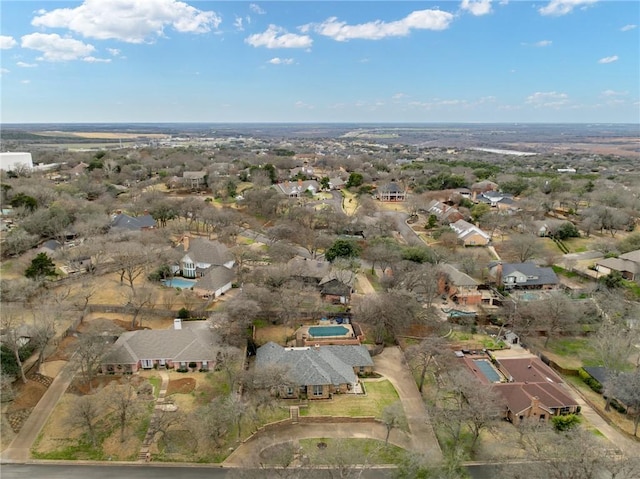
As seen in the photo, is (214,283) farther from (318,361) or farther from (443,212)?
(443,212)

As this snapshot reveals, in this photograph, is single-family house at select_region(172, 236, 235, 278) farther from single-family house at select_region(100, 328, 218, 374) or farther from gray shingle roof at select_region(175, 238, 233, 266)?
single-family house at select_region(100, 328, 218, 374)

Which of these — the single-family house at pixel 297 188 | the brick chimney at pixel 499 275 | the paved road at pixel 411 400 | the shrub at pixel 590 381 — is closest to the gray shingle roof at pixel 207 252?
the paved road at pixel 411 400

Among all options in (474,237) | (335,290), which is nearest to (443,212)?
(474,237)

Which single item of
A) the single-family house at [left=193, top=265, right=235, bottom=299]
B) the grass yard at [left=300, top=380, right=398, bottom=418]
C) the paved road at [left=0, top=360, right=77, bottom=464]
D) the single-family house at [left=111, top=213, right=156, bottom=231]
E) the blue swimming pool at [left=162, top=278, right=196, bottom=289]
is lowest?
the grass yard at [left=300, top=380, right=398, bottom=418]

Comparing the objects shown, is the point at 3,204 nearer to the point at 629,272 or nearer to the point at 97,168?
the point at 97,168

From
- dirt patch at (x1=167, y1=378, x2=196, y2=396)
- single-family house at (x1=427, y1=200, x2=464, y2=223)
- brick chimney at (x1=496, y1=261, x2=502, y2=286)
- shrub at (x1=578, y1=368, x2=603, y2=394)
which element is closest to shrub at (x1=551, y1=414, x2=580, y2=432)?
shrub at (x1=578, y1=368, x2=603, y2=394)

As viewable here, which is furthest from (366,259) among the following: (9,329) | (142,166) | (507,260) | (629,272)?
(142,166)

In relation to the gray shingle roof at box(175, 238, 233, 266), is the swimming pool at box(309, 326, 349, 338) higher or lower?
lower
